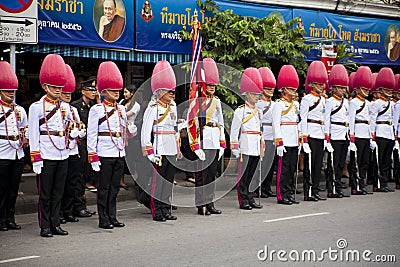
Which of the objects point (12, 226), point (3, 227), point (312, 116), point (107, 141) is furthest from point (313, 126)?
point (3, 227)

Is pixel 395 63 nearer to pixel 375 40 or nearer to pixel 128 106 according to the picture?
pixel 375 40

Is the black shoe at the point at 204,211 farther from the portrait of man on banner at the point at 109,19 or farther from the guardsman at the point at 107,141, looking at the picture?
the portrait of man on banner at the point at 109,19

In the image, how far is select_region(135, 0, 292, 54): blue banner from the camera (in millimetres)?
14430

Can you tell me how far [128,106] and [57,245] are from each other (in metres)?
4.47

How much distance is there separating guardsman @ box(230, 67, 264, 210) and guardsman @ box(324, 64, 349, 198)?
1521mm

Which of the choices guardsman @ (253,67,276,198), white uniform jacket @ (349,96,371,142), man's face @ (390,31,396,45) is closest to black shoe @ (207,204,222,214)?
guardsman @ (253,67,276,198)

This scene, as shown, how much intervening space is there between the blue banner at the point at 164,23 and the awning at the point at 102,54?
0.19 meters

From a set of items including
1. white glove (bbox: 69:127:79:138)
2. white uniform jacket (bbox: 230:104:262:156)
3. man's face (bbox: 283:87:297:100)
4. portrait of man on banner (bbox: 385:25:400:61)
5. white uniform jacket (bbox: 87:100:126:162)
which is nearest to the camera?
white glove (bbox: 69:127:79:138)

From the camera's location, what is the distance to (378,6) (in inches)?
774

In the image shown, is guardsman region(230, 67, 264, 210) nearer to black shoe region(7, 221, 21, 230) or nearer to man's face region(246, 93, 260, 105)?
man's face region(246, 93, 260, 105)

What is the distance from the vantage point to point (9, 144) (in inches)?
367

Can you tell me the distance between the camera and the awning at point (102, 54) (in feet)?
43.3

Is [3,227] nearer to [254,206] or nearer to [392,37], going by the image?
[254,206]

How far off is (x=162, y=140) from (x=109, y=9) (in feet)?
15.0
